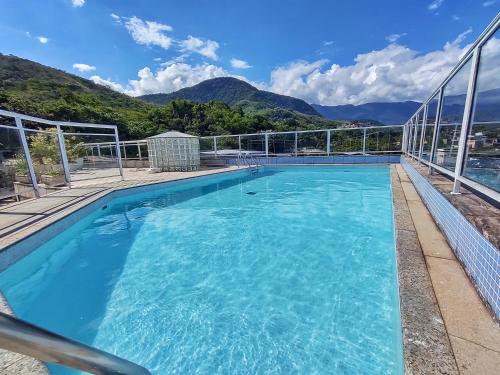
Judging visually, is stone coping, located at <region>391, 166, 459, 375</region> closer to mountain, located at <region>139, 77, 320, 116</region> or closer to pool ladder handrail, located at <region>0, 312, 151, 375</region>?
pool ladder handrail, located at <region>0, 312, 151, 375</region>

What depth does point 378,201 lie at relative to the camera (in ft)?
21.6

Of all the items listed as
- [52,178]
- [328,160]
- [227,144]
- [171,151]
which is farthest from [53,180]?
[328,160]

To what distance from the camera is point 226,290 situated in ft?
9.89

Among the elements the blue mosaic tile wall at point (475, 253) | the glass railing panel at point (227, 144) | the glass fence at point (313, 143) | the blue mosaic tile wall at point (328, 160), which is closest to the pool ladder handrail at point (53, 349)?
the blue mosaic tile wall at point (475, 253)

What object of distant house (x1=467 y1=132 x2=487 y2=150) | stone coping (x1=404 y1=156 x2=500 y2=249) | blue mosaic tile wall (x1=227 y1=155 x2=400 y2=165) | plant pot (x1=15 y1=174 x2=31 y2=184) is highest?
distant house (x1=467 y1=132 x2=487 y2=150)

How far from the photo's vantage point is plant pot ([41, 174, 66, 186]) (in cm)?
761

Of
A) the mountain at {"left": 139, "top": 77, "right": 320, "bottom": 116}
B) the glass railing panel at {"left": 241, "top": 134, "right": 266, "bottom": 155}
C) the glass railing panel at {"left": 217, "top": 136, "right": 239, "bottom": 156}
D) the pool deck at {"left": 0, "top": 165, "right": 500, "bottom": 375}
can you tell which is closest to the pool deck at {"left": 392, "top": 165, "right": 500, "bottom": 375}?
the pool deck at {"left": 0, "top": 165, "right": 500, "bottom": 375}

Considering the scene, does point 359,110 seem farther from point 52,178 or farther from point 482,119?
point 482,119

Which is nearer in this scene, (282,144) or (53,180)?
(53,180)

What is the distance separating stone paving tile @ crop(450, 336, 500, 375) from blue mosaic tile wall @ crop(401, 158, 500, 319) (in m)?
0.34

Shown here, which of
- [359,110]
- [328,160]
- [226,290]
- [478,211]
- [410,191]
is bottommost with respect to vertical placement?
[226,290]

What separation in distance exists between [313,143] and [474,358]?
14.1 m

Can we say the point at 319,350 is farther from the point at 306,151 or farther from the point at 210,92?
the point at 210,92

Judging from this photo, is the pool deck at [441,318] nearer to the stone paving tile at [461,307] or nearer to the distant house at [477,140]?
the stone paving tile at [461,307]
